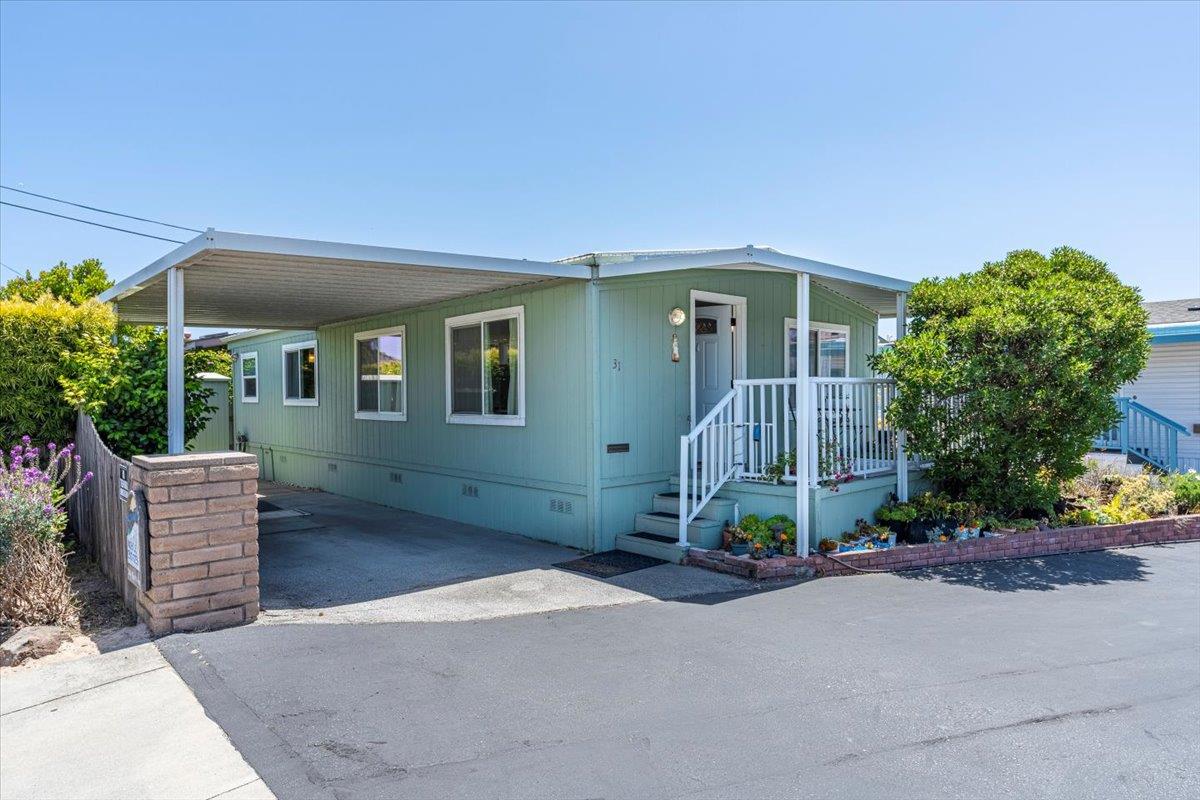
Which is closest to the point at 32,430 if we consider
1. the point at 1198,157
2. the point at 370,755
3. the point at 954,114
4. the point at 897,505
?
the point at 370,755

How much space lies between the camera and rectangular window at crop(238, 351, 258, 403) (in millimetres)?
14922

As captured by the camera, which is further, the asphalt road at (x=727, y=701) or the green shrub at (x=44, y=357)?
the green shrub at (x=44, y=357)

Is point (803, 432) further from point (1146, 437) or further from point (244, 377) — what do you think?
point (244, 377)

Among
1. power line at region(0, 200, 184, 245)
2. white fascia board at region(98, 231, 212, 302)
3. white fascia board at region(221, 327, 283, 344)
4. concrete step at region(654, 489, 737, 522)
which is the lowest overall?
concrete step at region(654, 489, 737, 522)

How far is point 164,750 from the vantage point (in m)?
3.13

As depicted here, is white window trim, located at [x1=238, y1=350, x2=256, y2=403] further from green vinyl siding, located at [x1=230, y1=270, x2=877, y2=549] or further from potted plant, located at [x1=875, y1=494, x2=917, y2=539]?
potted plant, located at [x1=875, y1=494, x2=917, y2=539]

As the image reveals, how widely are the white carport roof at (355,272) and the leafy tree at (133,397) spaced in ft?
2.28

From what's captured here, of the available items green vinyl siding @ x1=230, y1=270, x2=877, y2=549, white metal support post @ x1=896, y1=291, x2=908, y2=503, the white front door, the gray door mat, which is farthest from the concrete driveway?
white metal support post @ x1=896, y1=291, x2=908, y2=503

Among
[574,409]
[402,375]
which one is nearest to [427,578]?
[574,409]

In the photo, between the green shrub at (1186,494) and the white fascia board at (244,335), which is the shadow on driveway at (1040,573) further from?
the white fascia board at (244,335)

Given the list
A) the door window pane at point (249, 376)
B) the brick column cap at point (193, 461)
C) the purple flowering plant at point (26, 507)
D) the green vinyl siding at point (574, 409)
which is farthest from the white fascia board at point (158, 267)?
the door window pane at point (249, 376)

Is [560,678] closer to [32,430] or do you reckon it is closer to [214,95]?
[32,430]

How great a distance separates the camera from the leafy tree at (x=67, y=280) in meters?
13.8

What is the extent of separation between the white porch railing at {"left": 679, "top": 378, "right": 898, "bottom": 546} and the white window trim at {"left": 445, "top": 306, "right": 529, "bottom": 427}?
80.7 inches
